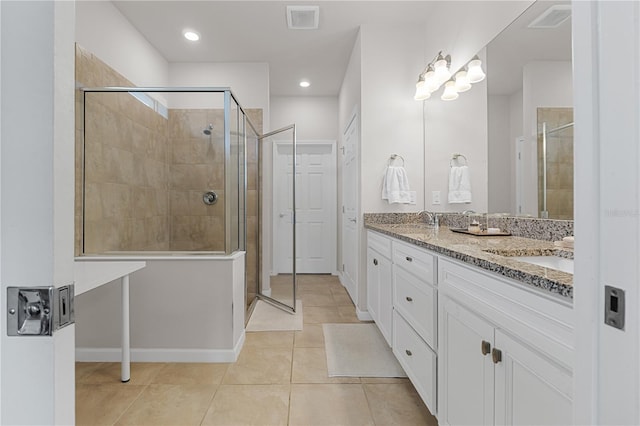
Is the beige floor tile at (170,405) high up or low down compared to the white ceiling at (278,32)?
down

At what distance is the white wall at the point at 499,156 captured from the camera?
73.4 inches

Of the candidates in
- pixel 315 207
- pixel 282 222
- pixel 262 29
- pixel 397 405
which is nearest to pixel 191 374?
pixel 397 405

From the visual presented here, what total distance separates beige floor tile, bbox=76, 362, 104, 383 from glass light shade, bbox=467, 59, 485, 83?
3.17 metres

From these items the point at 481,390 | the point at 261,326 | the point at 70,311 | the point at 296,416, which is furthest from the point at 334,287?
the point at 70,311

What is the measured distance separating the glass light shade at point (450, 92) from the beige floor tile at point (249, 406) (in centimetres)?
237

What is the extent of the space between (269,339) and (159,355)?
780mm

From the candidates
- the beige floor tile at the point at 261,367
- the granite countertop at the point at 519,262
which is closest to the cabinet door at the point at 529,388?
the granite countertop at the point at 519,262

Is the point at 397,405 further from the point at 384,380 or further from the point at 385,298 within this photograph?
the point at 385,298

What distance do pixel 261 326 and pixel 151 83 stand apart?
2.70m

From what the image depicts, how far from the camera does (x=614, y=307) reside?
0.38 meters

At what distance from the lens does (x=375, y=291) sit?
2.52 m

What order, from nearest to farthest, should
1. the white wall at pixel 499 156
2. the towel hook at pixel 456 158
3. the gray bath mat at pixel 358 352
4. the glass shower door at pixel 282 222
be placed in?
the white wall at pixel 499 156, the gray bath mat at pixel 358 352, the towel hook at pixel 456 158, the glass shower door at pixel 282 222

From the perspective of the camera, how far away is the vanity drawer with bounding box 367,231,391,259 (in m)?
2.14

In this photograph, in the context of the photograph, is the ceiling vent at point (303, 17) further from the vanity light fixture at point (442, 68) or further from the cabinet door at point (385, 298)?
the cabinet door at point (385, 298)
